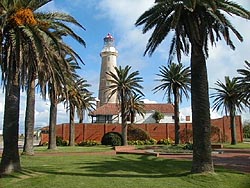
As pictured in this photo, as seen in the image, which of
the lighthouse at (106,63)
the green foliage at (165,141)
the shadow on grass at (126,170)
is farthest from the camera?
the lighthouse at (106,63)

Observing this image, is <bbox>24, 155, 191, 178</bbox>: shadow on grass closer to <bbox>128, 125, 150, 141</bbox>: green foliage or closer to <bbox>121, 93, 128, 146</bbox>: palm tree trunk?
<bbox>121, 93, 128, 146</bbox>: palm tree trunk

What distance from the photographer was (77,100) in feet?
144

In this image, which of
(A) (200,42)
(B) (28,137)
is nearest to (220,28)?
(A) (200,42)

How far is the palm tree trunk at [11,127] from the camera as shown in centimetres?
1553

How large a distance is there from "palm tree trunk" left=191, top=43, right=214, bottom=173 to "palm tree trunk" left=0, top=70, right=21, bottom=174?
7940mm

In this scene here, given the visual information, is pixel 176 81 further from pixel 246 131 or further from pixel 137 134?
pixel 246 131

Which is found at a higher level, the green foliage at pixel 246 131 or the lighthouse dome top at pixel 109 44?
the lighthouse dome top at pixel 109 44

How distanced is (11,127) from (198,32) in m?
9.47

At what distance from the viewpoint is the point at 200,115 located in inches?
647

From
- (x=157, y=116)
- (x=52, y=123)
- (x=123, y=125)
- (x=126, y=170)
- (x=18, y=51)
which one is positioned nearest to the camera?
(x=18, y=51)

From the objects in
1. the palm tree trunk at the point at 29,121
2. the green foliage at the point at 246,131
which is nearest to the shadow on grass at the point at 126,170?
the palm tree trunk at the point at 29,121

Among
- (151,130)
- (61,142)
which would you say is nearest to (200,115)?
(61,142)

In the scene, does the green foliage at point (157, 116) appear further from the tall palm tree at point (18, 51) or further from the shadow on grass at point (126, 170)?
the tall palm tree at point (18, 51)

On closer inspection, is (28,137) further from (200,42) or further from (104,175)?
(200,42)
